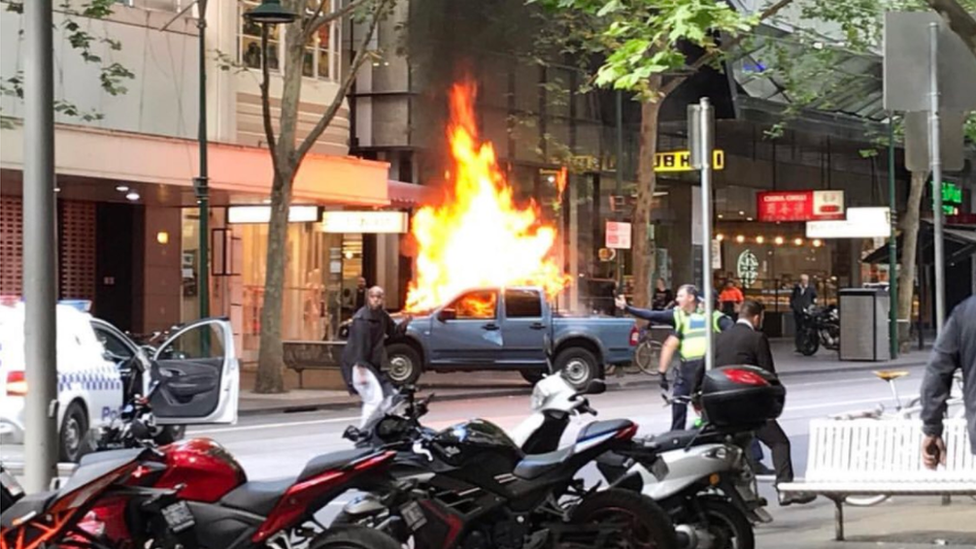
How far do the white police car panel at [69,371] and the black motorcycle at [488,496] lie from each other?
6.81m

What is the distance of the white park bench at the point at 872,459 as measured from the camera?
9.40 m

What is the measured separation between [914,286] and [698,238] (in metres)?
7.10

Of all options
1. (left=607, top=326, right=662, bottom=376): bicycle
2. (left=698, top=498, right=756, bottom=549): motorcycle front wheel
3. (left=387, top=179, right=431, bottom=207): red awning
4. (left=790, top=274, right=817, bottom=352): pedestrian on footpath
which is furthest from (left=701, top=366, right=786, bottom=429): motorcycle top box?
(left=790, top=274, right=817, bottom=352): pedestrian on footpath

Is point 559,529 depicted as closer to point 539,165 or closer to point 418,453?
point 418,453

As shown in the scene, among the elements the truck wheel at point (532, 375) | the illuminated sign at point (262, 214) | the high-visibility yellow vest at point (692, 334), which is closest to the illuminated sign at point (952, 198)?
the truck wheel at point (532, 375)

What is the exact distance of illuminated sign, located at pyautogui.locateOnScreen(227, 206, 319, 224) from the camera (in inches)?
1002

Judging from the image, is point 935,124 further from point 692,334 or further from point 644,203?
point 644,203

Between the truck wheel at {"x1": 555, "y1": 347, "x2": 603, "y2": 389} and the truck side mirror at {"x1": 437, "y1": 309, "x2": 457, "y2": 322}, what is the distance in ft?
6.57

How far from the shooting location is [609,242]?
1185 inches

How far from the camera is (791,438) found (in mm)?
16281

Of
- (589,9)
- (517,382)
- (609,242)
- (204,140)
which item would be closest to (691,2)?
(589,9)

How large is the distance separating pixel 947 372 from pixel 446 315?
19.2m

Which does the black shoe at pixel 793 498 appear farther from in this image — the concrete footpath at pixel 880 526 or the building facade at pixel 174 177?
the building facade at pixel 174 177

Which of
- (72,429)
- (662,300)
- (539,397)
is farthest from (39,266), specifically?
(662,300)
